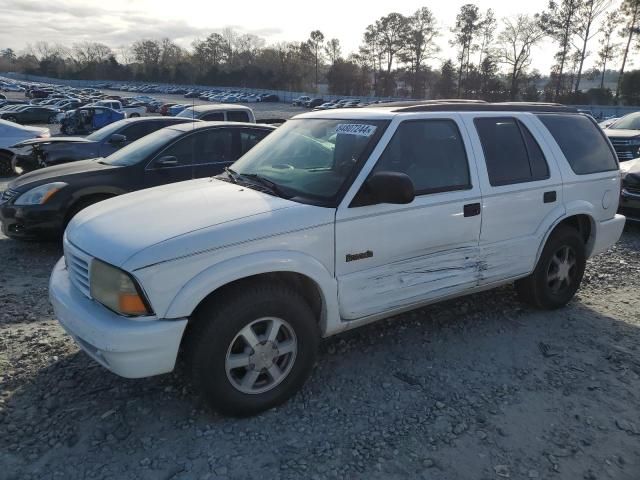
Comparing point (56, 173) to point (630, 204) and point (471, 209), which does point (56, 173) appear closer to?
point (471, 209)

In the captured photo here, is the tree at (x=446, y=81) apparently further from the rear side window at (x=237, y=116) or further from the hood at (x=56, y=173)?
the hood at (x=56, y=173)

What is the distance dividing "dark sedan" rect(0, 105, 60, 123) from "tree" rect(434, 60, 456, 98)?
4911 centimetres

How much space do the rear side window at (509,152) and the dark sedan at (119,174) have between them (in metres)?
4.15

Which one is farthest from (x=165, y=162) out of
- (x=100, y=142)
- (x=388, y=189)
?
(x=388, y=189)

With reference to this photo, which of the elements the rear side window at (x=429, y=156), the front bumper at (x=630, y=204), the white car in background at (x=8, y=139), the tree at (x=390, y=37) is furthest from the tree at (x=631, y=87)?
the rear side window at (x=429, y=156)

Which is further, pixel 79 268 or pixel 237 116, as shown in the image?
pixel 237 116

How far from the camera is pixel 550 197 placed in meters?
4.19

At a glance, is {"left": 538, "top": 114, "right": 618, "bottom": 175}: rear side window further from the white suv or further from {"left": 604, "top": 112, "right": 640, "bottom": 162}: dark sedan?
{"left": 604, "top": 112, "right": 640, "bottom": 162}: dark sedan

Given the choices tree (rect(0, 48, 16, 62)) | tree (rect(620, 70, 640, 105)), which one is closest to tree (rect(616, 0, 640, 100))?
tree (rect(620, 70, 640, 105))

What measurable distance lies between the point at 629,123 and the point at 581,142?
420 inches

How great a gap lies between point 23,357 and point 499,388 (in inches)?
135

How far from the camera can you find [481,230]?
376 centimetres

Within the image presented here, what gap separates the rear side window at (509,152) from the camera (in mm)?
3867

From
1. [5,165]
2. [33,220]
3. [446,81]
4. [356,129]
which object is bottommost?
[5,165]
